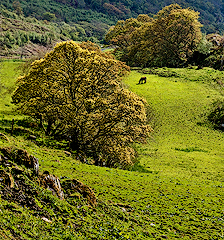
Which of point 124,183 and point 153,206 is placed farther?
point 124,183

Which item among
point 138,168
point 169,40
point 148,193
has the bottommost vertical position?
point 138,168

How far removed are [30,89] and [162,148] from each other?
80.1ft

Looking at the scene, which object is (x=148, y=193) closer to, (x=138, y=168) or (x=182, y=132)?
(x=138, y=168)

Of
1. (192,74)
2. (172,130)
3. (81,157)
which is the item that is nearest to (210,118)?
(172,130)

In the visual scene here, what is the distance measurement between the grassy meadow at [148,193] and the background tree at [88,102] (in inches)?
145

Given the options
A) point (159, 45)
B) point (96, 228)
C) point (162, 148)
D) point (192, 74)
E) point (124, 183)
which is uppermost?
point (159, 45)

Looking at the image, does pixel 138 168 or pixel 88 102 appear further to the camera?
pixel 138 168

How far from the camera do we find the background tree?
93.5 ft

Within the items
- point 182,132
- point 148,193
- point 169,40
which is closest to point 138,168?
point 148,193

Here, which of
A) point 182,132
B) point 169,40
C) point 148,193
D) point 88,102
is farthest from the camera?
point 169,40

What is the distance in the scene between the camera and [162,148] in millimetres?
42969

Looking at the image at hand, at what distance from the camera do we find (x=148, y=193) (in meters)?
21.2

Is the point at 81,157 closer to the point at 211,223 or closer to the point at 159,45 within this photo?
the point at 211,223

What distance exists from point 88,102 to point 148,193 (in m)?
12.2
